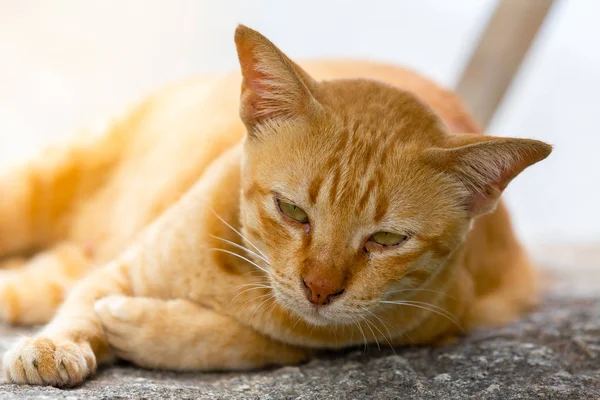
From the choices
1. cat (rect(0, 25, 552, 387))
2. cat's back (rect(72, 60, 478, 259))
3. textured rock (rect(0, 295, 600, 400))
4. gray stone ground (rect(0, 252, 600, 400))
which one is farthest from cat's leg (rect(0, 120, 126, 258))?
textured rock (rect(0, 295, 600, 400))

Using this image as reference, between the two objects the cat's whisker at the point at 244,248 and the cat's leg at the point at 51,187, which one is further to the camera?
the cat's leg at the point at 51,187

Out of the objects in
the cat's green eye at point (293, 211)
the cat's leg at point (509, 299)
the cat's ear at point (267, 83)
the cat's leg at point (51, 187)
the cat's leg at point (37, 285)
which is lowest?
the cat's leg at point (37, 285)

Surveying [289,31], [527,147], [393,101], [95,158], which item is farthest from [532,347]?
[289,31]

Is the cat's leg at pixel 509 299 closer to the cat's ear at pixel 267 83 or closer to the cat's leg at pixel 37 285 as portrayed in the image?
the cat's ear at pixel 267 83

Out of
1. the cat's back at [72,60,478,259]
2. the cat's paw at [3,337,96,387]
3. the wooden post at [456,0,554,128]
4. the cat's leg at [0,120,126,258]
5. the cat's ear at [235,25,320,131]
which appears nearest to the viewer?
the cat's paw at [3,337,96,387]

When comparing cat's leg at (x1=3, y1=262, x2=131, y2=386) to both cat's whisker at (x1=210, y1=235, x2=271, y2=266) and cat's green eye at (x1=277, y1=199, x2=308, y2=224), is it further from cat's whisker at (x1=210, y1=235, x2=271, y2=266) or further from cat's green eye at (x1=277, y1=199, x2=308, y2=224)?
cat's green eye at (x1=277, y1=199, x2=308, y2=224)

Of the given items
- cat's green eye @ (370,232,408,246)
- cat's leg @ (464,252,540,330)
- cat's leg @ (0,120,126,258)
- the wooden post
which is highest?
the wooden post

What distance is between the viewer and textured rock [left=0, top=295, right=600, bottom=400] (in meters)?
1.65

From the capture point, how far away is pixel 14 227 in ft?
9.51

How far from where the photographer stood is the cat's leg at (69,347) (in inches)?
64.6

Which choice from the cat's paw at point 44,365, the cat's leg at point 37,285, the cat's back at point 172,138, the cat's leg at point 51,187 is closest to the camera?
the cat's paw at point 44,365

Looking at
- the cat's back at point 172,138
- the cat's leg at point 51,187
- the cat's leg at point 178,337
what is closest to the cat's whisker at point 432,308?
the cat's leg at point 178,337

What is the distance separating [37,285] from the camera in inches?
98.1

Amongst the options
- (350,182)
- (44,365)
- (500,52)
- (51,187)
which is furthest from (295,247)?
(500,52)
